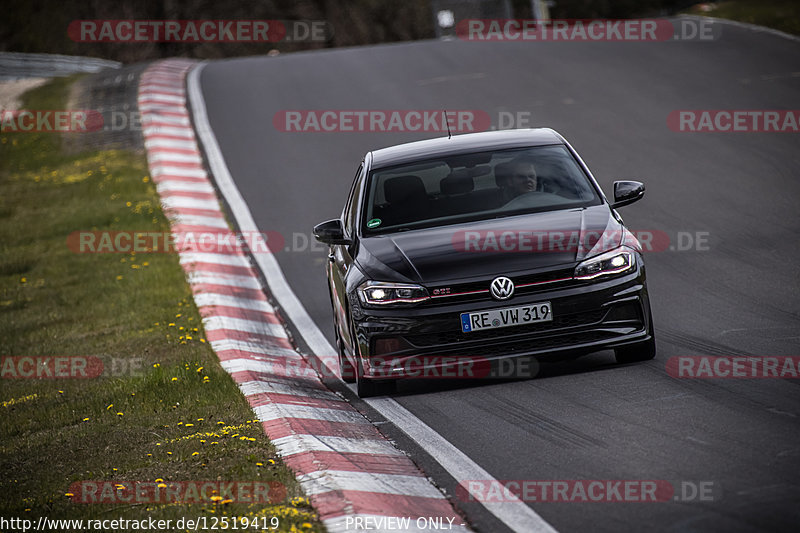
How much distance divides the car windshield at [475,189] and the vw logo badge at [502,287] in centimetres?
98

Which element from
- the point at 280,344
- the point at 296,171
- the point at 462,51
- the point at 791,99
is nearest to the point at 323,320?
the point at 280,344

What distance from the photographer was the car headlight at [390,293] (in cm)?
740

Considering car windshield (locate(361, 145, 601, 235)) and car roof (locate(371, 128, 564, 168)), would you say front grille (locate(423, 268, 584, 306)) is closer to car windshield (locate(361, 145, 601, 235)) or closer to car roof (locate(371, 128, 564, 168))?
car windshield (locate(361, 145, 601, 235))

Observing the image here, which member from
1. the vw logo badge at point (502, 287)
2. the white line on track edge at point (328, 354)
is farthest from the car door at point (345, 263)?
the vw logo badge at point (502, 287)

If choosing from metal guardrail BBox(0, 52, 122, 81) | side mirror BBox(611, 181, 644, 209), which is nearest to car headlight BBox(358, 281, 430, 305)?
side mirror BBox(611, 181, 644, 209)

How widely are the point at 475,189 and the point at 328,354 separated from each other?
2.44m

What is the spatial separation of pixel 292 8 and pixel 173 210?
2241 inches

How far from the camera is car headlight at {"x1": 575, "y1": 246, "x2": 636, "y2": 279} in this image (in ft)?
24.1

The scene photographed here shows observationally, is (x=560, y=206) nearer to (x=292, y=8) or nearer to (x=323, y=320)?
(x=323, y=320)

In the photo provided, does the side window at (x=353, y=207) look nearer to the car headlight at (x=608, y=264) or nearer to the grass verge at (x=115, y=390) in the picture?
the grass verge at (x=115, y=390)

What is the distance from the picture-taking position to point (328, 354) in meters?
10.2

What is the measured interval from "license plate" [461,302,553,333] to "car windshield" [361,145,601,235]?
1067mm

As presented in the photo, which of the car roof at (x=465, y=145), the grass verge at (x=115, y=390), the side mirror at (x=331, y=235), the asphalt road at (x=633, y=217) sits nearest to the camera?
the asphalt road at (x=633, y=217)

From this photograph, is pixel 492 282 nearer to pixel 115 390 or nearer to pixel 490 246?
pixel 490 246
